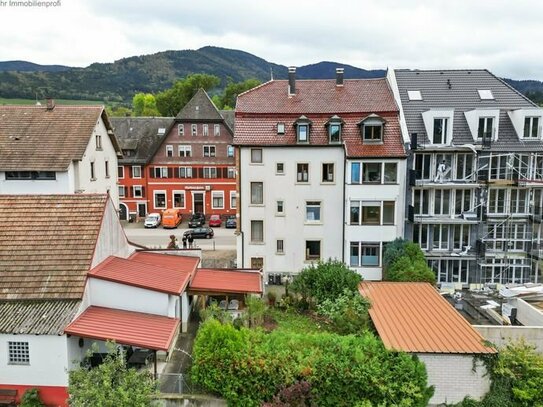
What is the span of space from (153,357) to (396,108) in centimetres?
2293

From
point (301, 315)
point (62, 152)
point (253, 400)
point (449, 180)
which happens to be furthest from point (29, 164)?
point (449, 180)

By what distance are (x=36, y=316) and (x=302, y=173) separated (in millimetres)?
19558

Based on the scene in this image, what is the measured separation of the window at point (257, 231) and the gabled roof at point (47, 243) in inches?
515


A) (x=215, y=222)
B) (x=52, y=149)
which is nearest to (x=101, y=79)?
(x=215, y=222)

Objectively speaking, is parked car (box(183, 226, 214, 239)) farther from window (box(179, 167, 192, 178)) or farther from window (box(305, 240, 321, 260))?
window (box(305, 240, 321, 260))

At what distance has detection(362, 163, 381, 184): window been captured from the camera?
31500mm

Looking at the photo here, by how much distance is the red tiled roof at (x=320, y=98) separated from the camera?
111 feet

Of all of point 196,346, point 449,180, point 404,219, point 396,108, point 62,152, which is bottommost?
point 196,346

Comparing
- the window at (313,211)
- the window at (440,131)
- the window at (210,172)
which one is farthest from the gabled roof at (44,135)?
the window at (440,131)

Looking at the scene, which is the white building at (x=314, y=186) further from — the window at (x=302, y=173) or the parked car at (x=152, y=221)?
the parked car at (x=152, y=221)

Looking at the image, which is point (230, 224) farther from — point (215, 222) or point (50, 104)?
point (50, 104)

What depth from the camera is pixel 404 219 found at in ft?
106

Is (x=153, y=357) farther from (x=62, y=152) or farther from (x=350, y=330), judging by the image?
(x=62, y=152)

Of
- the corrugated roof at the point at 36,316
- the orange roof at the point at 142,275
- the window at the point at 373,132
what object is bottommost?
the corrugated roof at the point at 36,316
